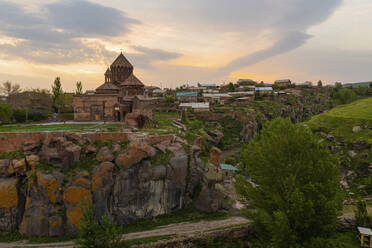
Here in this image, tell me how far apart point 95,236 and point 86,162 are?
10.6 metres

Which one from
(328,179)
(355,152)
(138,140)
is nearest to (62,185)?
(138,140)

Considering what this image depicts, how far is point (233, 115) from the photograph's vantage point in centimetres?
6372

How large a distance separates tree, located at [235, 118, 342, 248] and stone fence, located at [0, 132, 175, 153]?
12572mm

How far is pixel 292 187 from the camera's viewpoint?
1502cm

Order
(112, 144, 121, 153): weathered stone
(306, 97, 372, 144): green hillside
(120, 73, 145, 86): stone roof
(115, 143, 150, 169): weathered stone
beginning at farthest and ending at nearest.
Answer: (120, 73, 145, 86): stone roof, (306, 97, 372, 144): green hillside, (112, 144, 121, 153): weathered stone, (115, 143, 150, 169): weathered stone

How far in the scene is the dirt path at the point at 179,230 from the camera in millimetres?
19578

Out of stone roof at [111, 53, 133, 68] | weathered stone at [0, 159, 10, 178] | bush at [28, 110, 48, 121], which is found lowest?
weathered stone at [0, 159, 10, 178]

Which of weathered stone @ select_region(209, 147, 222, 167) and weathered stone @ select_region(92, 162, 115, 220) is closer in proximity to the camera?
weathered stone @ select_region(92, 162, 115, 220)

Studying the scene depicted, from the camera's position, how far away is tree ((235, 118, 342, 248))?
1405 centimetres

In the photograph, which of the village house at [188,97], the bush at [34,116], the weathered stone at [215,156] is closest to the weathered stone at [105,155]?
the weathered stone at [215,156]

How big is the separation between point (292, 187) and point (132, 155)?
613 inches

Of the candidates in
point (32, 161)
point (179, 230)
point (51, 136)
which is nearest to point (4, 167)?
point (32, 161)

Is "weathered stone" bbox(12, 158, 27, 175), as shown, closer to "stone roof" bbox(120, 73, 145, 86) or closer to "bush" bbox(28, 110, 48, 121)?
"bush" bbox(28, 110, 48, 121)

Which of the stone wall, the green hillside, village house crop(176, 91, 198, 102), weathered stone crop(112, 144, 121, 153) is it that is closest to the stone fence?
weathered stone crop(112, 144, 121, 153)
